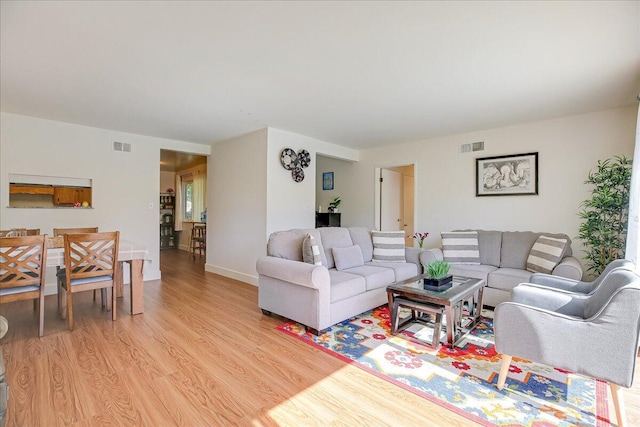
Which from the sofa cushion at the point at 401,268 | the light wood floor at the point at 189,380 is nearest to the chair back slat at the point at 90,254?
the light wood floor at the point at 189,380

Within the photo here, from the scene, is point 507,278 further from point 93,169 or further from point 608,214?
point 93,169

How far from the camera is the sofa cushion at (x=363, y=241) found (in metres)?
4.19

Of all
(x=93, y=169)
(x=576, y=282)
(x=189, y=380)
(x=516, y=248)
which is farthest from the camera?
(x=93, y=169)

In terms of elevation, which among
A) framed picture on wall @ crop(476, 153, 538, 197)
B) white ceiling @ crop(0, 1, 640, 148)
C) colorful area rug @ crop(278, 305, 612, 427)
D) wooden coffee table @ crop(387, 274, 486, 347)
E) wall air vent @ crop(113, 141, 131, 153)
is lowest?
colorful area rug @ crop(278, 305, 612, 427)

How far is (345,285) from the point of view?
10.1 ft

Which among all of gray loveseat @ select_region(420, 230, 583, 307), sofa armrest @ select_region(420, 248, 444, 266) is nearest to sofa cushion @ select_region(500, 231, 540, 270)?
gray loveseat @ select_region(420, 230, 583, 307)

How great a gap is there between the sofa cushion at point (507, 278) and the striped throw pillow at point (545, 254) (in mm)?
132

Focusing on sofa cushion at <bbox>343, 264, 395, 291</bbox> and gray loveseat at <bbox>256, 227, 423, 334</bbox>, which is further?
sofa cushion at <bbox>343, 264, 395, 291</bbox>

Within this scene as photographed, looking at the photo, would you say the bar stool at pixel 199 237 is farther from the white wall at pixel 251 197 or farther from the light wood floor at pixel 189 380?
the light wood floor at pixel 189 380

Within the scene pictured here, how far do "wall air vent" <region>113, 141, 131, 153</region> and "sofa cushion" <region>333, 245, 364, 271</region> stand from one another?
149 inches

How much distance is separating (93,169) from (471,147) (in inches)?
228

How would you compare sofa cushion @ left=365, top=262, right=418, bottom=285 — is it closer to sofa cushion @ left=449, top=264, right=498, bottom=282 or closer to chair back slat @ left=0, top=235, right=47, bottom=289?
sofa cushion @ left=449, top=264, right=498, bottom=282

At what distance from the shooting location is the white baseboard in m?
4.85

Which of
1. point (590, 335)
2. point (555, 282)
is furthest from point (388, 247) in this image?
point (590, 335)
